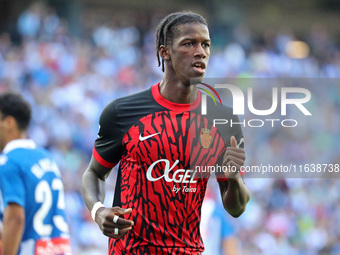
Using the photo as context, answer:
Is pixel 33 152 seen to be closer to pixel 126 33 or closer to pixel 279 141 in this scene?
pixel 279 141

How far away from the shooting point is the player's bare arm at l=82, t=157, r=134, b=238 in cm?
336

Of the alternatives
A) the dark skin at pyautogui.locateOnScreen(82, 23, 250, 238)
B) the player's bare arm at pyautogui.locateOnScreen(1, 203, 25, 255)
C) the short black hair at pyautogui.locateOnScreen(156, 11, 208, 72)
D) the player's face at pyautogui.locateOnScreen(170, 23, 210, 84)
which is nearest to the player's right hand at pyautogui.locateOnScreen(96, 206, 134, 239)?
the dark skin at pyautogui.locateOnScreen(82, 23, 250, 238)

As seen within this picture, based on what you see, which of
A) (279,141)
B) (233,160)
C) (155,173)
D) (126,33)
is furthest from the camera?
(126,33)

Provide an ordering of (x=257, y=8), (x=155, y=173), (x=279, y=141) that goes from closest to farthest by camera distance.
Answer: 1. (x=155, y=173)
2. (x=279, y=141)
3. (x=257, y=8)

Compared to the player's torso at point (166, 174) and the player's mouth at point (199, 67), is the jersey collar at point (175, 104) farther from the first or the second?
the player's mouth at point (199, 67)

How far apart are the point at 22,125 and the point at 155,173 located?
217 centimetres

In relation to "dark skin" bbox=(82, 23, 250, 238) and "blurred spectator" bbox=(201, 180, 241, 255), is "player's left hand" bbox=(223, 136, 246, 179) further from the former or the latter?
"blurred spectator" bbox=(201, 180, 241, 255)

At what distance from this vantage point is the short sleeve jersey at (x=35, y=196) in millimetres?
4973

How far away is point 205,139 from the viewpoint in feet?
12.5

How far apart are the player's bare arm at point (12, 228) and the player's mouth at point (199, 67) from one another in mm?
2049

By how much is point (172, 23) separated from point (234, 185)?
114 cm

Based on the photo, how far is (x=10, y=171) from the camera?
4996mm

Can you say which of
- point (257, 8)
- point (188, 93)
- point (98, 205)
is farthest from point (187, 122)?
point (257, 8)

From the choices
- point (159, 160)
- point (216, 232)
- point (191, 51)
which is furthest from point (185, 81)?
point (216, 232)
